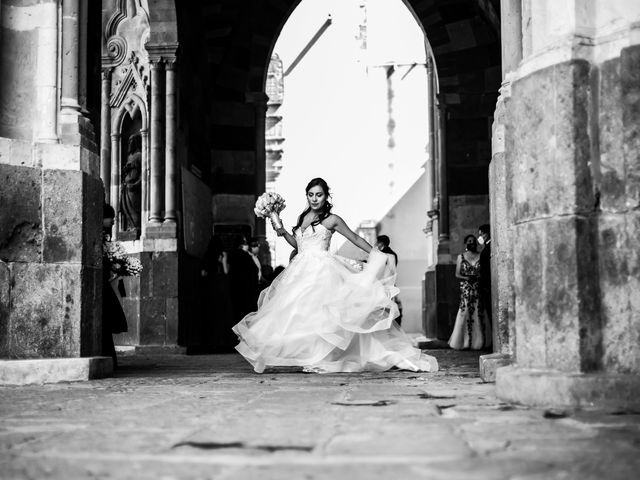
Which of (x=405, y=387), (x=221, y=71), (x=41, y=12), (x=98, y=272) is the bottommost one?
(x=405, y=387)

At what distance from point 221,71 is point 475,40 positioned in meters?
4.23

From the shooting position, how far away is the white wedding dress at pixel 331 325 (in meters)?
6.72

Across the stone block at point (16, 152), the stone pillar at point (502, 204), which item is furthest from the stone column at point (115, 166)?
the stone pillar at point (502, 204)

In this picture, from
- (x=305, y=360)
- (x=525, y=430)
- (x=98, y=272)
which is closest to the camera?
(x=525, y=430)

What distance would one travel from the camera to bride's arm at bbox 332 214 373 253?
727cm

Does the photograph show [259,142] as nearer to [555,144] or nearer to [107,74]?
[107,74]

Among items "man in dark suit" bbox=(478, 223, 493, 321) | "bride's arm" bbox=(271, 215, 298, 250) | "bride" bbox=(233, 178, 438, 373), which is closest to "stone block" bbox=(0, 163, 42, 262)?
"bride" bbox=(233, 178, 438, 373)

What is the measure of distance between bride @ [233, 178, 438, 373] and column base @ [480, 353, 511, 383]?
120cm

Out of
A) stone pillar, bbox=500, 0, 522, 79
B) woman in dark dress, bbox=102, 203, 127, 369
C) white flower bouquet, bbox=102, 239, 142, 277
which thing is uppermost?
stone pillar, bbox=500, 0, 522, 79

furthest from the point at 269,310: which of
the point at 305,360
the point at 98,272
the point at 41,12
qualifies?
the point at 41,12

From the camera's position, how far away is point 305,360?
671 centimetres

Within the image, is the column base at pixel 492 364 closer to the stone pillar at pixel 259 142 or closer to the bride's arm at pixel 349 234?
the bride's arm at pixel 349 234

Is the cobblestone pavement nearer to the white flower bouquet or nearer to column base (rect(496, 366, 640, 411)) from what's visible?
column base (rect(496, 366, 640, 411))

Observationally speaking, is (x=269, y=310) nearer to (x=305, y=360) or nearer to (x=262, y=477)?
(x=305, y=360)
